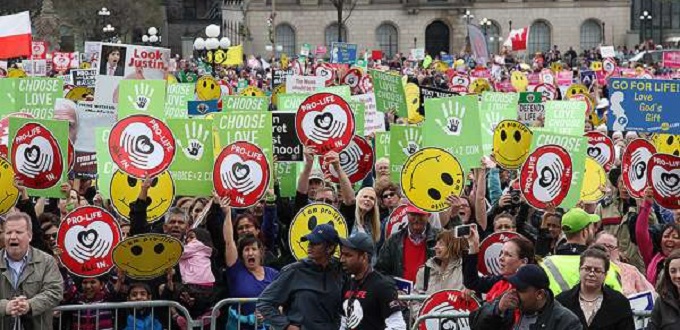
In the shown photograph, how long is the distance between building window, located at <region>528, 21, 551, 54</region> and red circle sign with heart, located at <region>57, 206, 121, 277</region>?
78.8 m

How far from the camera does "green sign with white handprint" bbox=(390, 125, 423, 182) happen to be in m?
16.1

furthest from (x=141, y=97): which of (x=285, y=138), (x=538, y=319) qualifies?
(x=538, y=319)

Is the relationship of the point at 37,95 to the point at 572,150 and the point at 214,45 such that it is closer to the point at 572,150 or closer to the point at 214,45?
the point at 572,150

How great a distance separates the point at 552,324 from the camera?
962 cm

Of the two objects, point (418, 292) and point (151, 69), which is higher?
point (151, 69)

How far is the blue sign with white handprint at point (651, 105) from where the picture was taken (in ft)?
53.2

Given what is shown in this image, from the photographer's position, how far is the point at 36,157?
1428 cm

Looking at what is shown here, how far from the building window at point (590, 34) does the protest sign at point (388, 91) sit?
7180 cm

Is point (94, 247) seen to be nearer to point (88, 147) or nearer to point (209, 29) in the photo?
point (88, 147)

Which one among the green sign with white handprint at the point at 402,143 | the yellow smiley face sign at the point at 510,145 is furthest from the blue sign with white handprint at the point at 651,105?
the green sign with white handprint at the point at 402,143

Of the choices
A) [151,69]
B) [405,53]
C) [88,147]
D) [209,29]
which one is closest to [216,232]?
[88,147]

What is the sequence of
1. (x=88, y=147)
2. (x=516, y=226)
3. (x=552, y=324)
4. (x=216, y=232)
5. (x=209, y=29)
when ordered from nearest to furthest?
(x=552, y=324), (x=216, y=232), (x=516, y=226), (x=88, y=147), (x=209, y=29)

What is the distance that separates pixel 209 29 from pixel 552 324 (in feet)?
94.2

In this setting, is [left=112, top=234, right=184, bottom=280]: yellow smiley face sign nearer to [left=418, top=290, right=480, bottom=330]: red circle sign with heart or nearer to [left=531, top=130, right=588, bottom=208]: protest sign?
[left=418, top=290, right=480, bottom=330]: red circle sign with heart
